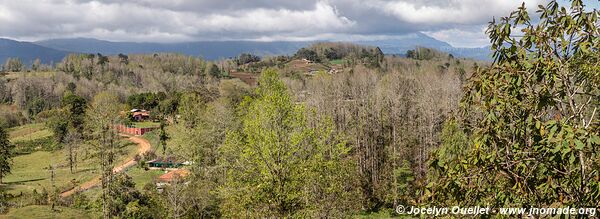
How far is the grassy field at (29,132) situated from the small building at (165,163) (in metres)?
33.8

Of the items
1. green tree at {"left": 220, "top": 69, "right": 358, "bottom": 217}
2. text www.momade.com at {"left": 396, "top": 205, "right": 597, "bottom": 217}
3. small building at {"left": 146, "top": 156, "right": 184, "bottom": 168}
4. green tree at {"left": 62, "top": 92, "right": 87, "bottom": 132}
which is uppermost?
text www.momade.com at {"left": 396, "top": 205, "right": 597, "bottom": 217}

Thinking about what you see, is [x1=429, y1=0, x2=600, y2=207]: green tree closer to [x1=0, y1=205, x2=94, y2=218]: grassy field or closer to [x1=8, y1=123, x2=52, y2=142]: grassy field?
[x1=0, y1=205, x2=94, y2=218]: grassy field

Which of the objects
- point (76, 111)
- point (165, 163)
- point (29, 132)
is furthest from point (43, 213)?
point (29, 132)

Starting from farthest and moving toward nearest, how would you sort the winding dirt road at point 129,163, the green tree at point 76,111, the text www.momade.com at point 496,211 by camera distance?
the green tree at point 76,111 → the winding dirt road at point 129,163 → the text www.momade.com at point 496,211

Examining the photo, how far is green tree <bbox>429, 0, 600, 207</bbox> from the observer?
4.59 metres

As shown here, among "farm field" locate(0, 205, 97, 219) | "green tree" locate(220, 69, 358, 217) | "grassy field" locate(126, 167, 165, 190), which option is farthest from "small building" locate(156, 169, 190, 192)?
"green tree" locate(220, 69, 358, 217)

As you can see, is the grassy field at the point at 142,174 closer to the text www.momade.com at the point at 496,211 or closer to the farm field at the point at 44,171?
the farm field at the point at 44,171

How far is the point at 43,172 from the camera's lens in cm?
5647

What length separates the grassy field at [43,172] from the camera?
45.9 metres

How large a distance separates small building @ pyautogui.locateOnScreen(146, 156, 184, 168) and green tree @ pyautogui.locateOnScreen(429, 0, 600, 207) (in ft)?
165

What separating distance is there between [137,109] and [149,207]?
75413 mm

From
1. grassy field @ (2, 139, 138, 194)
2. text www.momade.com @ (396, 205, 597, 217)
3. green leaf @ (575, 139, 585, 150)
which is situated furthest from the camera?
grassy field @ (2, 139, 138, 194)

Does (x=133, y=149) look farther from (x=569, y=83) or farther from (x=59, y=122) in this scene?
(x=569, y=83)

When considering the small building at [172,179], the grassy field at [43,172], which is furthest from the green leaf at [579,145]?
the grassy field at [43,172]
